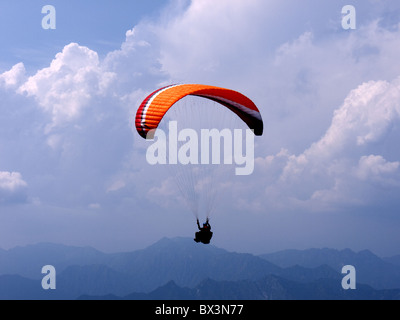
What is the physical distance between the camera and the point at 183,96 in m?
28.8

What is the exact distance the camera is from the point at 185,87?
99.9ft

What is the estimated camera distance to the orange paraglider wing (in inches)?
1086

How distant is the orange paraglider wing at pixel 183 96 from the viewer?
1086 inches
